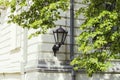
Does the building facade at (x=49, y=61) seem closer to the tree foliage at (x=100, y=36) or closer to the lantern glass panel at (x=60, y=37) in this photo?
the lantern glass panel at (x=60, y=37)

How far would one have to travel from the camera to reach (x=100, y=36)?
799 centimetres

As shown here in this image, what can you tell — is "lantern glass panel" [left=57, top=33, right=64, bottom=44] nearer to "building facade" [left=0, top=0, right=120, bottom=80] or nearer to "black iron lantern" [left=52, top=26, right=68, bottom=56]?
"black iron lantern" [left=52, top=26, right=68, bottom=56]

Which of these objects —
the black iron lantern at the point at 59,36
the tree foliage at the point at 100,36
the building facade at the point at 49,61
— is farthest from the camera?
the building facade at the point at 49,61

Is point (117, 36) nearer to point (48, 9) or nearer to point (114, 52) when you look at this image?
point (114, 52)

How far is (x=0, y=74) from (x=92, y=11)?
952 centimetres

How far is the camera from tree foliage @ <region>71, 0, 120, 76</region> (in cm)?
793

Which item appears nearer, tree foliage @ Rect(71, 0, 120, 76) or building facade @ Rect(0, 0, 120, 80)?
tree foliage @ Rect(71, 0, 120, 76)

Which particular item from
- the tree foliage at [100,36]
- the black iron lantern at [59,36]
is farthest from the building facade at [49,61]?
the tree foliage at [100,36]

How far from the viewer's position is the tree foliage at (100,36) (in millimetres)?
7927

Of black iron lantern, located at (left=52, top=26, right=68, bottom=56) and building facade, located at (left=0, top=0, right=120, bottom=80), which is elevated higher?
black iron lantern, located at (left=52, top=26, right=68, bottom=56)

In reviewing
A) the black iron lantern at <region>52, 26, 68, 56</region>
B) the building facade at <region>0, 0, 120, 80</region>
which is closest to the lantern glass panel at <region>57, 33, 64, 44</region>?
the black iron lantern at <region>52, 26, 68, 56</region>

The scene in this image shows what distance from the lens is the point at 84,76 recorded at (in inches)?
458

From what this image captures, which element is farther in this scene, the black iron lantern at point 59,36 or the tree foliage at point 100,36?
the black iron lantern at point 59,36

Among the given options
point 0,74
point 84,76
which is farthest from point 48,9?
point 0,74
